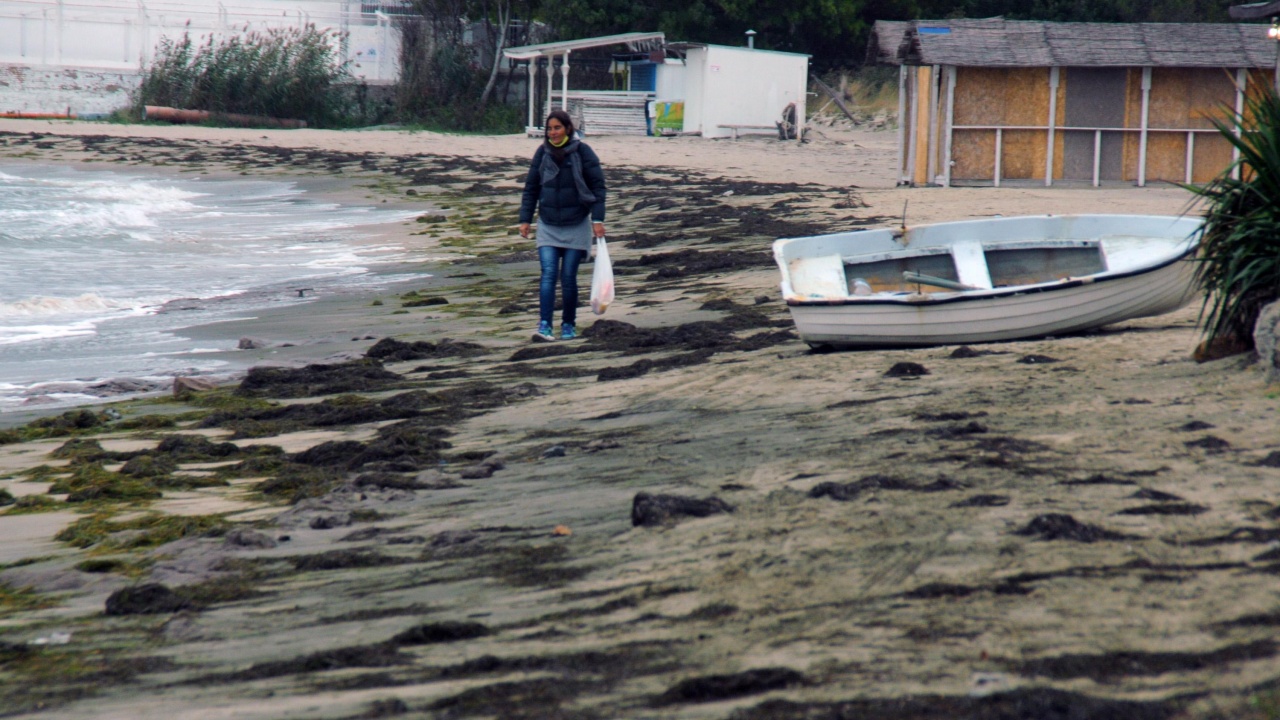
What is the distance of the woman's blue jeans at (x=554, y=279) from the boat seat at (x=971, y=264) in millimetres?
2843

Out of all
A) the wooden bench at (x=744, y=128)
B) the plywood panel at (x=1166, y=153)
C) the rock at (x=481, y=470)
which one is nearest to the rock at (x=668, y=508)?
the rock at (x=481, y=470)

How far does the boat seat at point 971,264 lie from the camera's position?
343 inches

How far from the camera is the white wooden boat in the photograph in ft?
24.1

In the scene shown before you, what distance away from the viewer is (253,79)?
151ft

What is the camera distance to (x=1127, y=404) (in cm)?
568

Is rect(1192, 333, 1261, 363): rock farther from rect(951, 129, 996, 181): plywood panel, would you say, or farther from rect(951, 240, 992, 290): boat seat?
rect(951, 129, 996, 181): plywood panel

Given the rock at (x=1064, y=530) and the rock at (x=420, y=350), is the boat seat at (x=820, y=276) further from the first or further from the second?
the rock at (x=1064, y=530)

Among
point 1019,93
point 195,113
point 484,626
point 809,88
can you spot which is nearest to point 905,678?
point 484,626

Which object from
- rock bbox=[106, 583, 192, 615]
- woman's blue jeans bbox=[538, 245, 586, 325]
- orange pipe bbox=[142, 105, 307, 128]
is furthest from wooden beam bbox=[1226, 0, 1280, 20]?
orange pipe bbox=[142, 105, 307, 128]

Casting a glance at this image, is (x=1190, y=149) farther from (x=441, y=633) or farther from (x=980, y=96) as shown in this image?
(x=441, y=633)

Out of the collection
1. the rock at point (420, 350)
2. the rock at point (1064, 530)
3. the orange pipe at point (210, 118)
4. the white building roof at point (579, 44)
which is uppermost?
the white building roof at point (579, 44)

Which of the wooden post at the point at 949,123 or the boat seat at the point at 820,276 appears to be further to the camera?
the wooden post at the point at 949,123

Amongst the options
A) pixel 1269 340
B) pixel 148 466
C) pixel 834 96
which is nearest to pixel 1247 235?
pixel 1269 340

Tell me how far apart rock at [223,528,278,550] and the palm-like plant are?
15.3 feet
